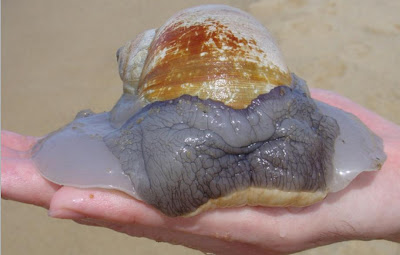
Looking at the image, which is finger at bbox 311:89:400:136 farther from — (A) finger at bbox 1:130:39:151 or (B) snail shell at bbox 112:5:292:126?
(A) finger at bbox 1:130:39:151

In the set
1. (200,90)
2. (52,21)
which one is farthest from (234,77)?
(52,21)

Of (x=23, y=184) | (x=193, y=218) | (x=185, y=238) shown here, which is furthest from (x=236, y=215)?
(x=23, y=184)

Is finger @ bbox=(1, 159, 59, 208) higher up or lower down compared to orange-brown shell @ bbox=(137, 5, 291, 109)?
lower down

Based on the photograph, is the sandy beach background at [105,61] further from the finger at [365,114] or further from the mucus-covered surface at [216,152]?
the mucus-covered surface at [216,152]

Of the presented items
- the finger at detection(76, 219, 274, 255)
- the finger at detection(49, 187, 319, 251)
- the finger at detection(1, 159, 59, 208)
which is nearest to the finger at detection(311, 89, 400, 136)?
the finger at detection(49, 187, 319, 251)

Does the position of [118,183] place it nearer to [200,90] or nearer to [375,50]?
[200,90]

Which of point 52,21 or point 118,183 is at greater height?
point 118,183

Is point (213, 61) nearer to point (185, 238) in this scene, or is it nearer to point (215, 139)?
point (215, 139)
